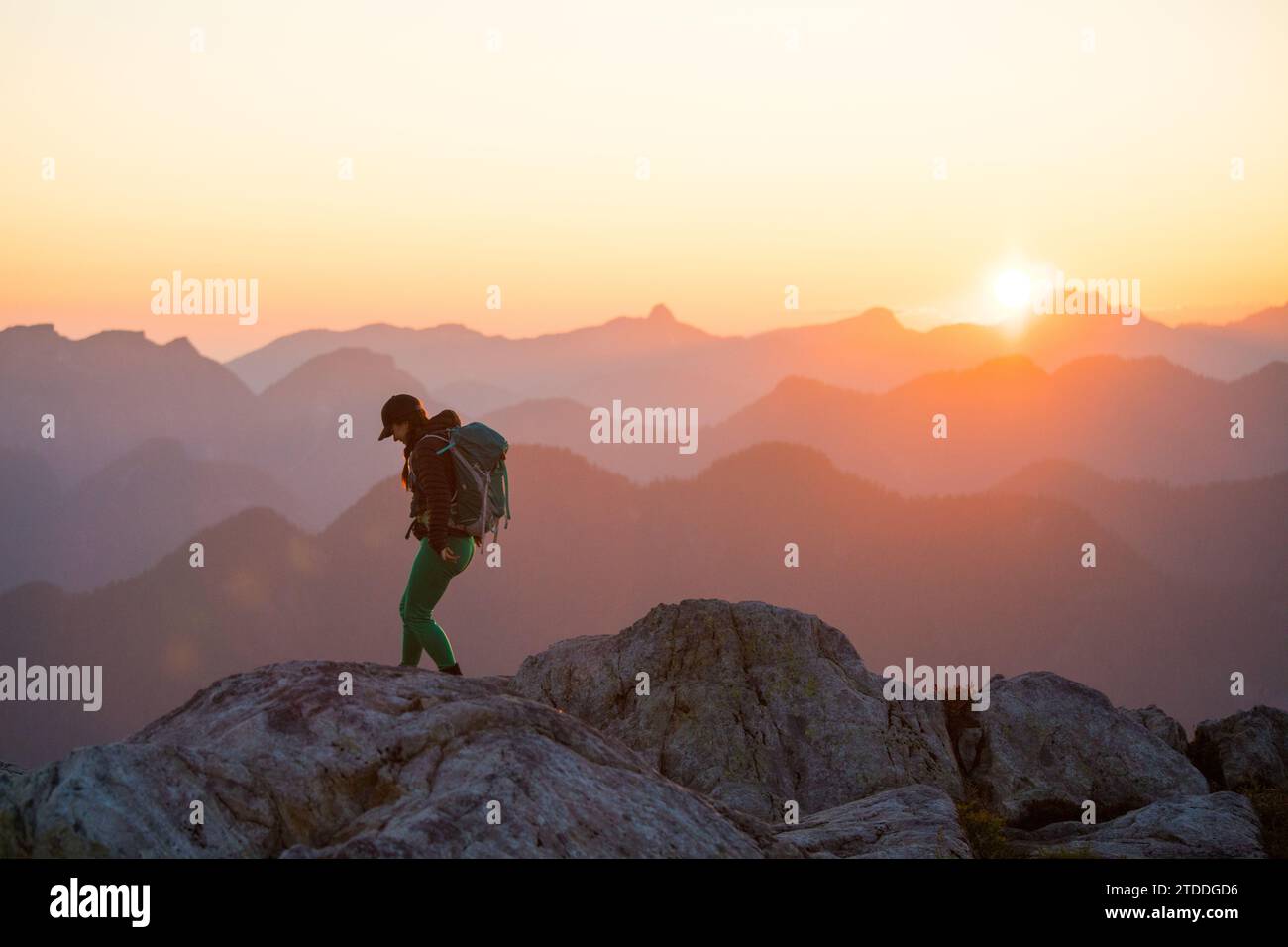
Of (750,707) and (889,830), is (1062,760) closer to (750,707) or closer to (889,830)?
(750,707)

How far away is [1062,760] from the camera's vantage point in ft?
65.2

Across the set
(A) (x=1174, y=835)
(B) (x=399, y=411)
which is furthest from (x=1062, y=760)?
(B) (x=399, y=411)

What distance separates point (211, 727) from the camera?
10984 mm

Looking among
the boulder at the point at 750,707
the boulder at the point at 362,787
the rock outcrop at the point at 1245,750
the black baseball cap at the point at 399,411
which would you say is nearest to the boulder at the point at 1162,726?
the rock outcrop at the point at 1245,750

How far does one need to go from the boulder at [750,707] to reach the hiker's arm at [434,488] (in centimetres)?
547

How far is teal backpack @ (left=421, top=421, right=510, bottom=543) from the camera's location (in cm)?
1388

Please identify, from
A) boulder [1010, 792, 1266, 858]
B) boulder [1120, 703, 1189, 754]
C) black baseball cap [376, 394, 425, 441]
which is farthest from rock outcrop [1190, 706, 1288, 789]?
black baseball cap [376, 394, 425, 441]

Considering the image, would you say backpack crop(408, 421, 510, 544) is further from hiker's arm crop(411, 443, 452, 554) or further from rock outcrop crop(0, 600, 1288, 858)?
rock outcrop crop(0, 600, 1288, 858)

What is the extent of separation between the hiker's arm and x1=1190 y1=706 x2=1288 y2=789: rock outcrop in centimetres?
1323

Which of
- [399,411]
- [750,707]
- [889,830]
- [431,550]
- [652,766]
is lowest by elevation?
[889,830]

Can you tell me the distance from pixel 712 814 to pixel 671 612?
9134mm

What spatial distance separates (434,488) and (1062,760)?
1105 centimetres
